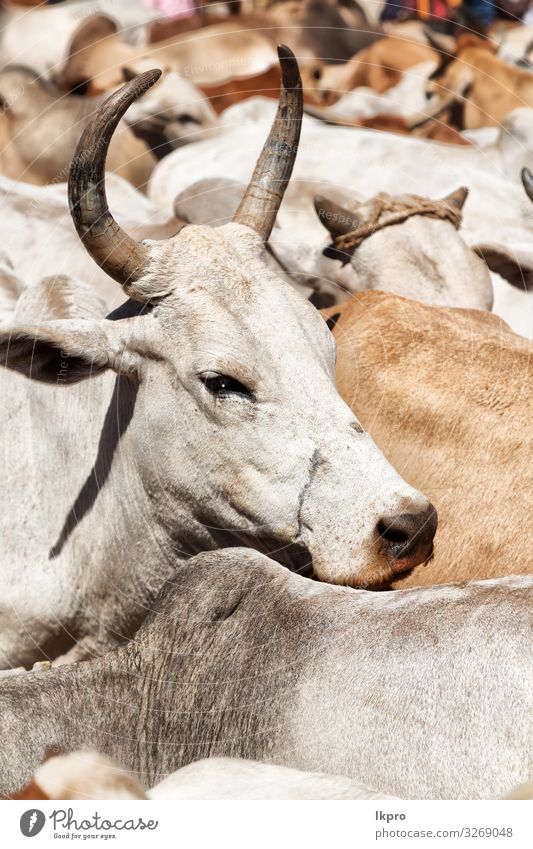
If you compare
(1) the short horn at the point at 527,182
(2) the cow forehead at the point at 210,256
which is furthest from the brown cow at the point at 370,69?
(2) the cow forehead at the point at 210,256

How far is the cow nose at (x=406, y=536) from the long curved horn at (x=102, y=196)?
1402 millimetres

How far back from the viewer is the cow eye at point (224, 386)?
189 inches

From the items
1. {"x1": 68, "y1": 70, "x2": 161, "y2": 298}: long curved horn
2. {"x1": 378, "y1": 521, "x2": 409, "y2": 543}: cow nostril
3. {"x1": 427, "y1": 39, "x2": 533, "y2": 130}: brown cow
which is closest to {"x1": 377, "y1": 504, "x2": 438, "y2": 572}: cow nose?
{"x1": 378, "y1": 521, "x2": 409, "y2": 543}: cow nostril

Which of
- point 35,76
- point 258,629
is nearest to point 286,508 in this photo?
point 258,629

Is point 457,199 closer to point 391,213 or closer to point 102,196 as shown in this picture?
Result: point 391,213

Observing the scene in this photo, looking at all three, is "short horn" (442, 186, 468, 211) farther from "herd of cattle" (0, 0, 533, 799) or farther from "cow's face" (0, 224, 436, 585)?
"cow's face" (0, 224, 436, 585)

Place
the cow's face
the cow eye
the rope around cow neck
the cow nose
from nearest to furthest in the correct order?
the cow nose → the cow's face → the cow eye → the rope around cow neck

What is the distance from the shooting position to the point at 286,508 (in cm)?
470

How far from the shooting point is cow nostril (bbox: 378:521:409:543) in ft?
14.8

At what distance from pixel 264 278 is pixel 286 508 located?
968 mm

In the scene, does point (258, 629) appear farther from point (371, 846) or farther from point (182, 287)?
point (182, 287)

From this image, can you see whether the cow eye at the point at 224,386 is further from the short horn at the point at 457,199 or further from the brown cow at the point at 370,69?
the brown cow at the point at 370,69

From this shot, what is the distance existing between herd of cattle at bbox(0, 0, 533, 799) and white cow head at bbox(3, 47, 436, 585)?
0.01 meters

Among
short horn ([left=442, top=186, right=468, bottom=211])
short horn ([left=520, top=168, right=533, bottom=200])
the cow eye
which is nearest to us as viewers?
the cow eye
